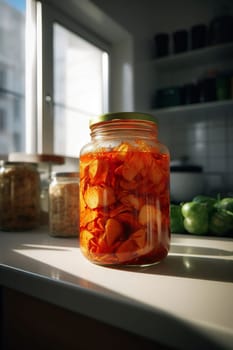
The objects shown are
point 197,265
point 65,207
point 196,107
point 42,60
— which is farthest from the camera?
point 196,107

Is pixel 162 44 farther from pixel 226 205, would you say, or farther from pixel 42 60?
pixel 226 205

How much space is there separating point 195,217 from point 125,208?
13.5 inches

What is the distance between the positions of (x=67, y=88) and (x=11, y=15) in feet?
1.48

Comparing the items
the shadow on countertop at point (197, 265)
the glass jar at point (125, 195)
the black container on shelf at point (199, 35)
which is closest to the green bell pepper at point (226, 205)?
the shadow on countertop at point (197, 265)

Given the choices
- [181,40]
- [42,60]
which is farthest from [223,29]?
[42,60]

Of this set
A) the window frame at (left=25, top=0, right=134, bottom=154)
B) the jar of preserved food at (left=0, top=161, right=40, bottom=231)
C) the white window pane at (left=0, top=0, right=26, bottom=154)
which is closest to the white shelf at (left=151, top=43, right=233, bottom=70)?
the window frame at (left=25, top=0, right=134, bottom=154)

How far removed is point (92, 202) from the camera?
470mm

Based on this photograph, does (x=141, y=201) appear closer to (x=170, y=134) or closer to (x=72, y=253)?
(x=72, y=253)

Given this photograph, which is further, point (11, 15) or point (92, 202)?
point (11, 15)

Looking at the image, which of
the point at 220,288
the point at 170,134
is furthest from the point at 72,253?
the point at 170,134

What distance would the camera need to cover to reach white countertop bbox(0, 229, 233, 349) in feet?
0.95

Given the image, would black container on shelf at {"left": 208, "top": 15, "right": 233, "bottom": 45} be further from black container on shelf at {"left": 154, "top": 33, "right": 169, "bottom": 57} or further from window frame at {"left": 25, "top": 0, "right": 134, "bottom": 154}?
window frame at {"left": 25, "top": 0, "right": 134, "bottom": 154}

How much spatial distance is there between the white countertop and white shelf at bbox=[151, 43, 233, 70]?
173cm

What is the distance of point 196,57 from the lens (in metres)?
2.08
